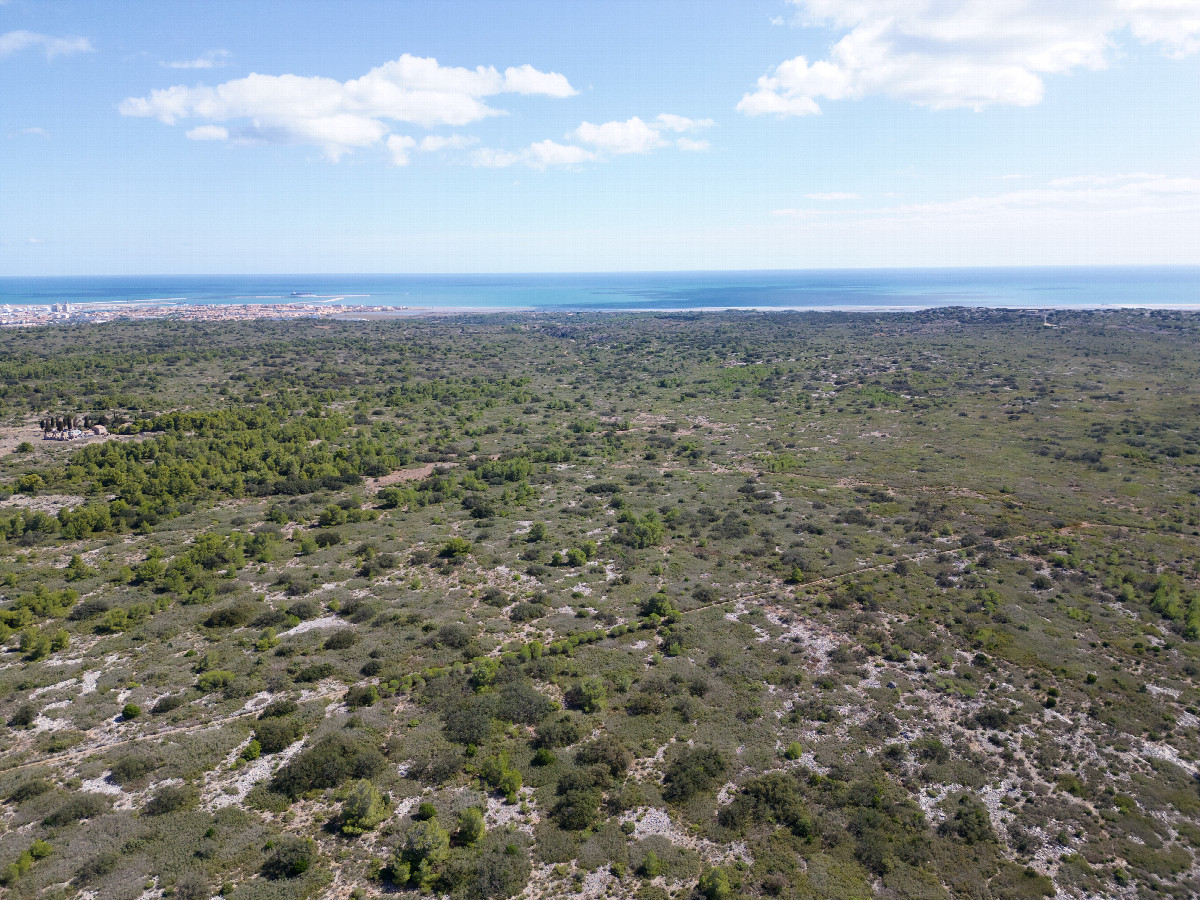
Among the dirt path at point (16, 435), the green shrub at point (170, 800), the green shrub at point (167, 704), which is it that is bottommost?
the green shrub at point (170, 800)

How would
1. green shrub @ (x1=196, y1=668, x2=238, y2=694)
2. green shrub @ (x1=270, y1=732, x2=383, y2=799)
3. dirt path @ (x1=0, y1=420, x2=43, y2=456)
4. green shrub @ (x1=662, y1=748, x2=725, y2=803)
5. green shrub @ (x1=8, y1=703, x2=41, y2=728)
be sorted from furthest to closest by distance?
dirt path @ (x1=0, y1=420, x2=43, y2=456), green shrub @ (x1=196, y1=668, x2=238, y2=694), green shrub @ (x1=8, y1=703, x2=41, y2=728), green shrub @ (x1=662, y1=748, x2=725, y2=803), green shrub @ (x1=270, y1=732, x2=383, y2=799)

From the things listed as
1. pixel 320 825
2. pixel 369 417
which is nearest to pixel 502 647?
pixel 320 825

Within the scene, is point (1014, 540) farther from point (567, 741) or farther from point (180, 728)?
point (180, 728)

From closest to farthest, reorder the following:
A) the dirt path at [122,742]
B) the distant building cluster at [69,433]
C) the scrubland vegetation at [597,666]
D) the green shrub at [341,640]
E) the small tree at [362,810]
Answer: the scrubland vegetation at [597,666] → the small tree at [362,810] → the dirt path at [122,742] → the green shrub at [341,640] → the distant building cluster at [69,433]

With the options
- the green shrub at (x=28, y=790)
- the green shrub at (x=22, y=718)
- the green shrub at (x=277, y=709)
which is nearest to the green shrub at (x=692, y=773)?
the green shrub at (x=277, y=709)

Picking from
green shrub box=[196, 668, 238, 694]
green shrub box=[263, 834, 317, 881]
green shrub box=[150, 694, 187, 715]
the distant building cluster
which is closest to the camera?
green shrub box=[263, 834, 317, 881]

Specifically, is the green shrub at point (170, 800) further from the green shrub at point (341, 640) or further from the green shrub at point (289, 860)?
the green shrub at point (341, 640)

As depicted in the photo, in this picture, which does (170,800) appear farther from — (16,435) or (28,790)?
(16,435)

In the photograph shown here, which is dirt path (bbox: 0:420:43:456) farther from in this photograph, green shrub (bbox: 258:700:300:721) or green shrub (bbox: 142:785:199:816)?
green shrub (bbox: 142:785:199:816)

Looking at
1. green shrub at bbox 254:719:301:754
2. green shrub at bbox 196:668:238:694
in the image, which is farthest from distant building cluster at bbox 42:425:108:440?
green shrub at bbox 254:719:301:754
